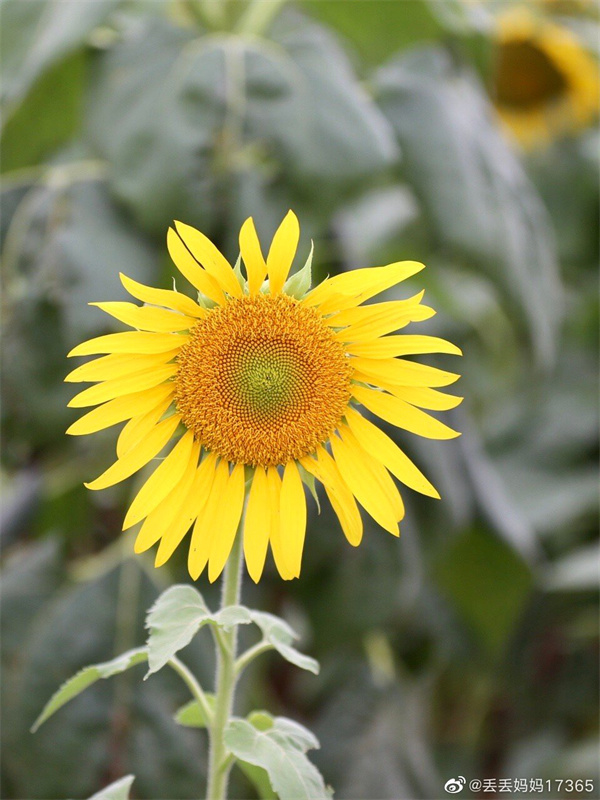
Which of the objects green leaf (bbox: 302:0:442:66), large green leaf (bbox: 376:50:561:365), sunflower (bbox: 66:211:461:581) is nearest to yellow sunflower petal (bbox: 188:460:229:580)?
sunflower (bbox: 66:211:461:581)

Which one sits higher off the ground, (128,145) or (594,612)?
(128,145)

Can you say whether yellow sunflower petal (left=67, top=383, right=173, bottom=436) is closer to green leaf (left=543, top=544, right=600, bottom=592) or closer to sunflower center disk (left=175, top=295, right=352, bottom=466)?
sunflower center disk (left=175, top=295, right=352, bottom=466)

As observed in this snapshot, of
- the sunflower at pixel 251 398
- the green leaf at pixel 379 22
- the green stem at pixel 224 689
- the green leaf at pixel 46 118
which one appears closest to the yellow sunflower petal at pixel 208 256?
the sunflower at pixel 251 398

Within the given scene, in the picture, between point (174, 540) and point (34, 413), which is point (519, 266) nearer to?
point (34, 413)

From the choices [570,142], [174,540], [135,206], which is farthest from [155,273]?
[570,142]

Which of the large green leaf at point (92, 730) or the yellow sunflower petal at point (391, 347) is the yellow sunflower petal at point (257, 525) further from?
the large green leaf at point (92, 730)

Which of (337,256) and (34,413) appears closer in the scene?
(34,413)
